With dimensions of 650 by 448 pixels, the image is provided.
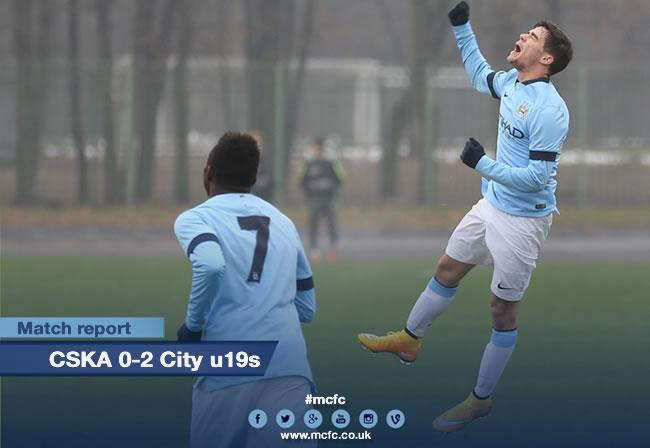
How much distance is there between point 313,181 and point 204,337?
47.1ft

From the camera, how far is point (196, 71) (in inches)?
1038

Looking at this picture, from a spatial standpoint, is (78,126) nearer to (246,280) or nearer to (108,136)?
(108,136)

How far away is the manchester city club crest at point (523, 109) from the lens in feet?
21.9

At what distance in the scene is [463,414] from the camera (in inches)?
268

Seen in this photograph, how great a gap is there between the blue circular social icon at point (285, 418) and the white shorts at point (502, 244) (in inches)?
83.9

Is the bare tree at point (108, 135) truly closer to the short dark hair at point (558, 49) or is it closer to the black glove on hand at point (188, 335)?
the short dark hair at point (558, 49)

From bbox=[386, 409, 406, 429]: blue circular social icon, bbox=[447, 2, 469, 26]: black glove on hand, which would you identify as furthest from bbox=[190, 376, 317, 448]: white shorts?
bbox=[447, 2, 469, 26]: black glove on hand

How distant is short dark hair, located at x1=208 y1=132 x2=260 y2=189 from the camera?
5.16 m

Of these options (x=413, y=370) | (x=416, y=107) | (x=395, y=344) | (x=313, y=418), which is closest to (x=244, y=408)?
(x=313, y=418)

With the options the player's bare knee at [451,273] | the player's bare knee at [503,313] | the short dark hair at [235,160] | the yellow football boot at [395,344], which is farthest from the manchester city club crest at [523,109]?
the short dark hair at [235,160]

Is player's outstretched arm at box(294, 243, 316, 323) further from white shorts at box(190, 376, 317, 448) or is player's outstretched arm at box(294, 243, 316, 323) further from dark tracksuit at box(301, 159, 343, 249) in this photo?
dark tracksuit at box(301, 159, 343, 249)

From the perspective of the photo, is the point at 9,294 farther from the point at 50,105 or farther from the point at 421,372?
the point at 50,105

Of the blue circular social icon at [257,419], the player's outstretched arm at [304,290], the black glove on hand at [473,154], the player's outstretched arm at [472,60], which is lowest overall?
the blue circular social icon at [257,419]

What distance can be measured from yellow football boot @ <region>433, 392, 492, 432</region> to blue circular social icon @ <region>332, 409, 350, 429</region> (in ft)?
3.37
